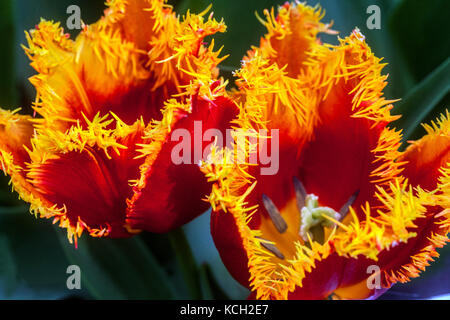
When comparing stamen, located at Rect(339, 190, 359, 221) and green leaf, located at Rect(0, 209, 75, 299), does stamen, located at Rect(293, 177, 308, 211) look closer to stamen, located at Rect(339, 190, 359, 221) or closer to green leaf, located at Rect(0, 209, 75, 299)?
stamen, located at Rect(339, 190, 359, 221)

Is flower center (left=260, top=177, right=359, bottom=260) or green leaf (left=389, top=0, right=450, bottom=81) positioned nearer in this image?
flower center (left=260, top=177, right=359, bottom=260)

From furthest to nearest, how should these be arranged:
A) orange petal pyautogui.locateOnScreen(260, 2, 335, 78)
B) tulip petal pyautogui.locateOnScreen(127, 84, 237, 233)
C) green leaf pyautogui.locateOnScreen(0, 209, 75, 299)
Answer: green leaf pyautogui.locateOnScreen(0, 209, 75, 299), orange petal pyautogui.locateOnScreen(260, 2, 335, 78), tulip petal pyautogui.locateOnScreen(127, 84, 237, 233)

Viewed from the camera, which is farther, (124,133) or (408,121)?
(408,121)

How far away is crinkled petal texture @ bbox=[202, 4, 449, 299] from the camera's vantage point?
41 cm

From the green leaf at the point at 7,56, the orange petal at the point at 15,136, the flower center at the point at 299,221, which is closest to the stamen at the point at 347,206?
the flower center at the point at 299,221

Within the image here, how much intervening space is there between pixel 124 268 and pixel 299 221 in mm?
206

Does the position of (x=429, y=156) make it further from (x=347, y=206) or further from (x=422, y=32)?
(x=422, y=32)

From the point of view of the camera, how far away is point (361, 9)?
64cm

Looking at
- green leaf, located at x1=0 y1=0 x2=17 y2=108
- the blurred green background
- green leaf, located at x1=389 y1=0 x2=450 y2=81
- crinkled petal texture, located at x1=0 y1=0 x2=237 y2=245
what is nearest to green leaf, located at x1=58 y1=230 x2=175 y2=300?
the blurred green background

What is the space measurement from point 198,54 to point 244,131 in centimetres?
8

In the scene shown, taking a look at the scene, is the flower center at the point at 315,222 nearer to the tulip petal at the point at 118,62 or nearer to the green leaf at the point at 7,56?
the tulip petal at the point at 118,62
